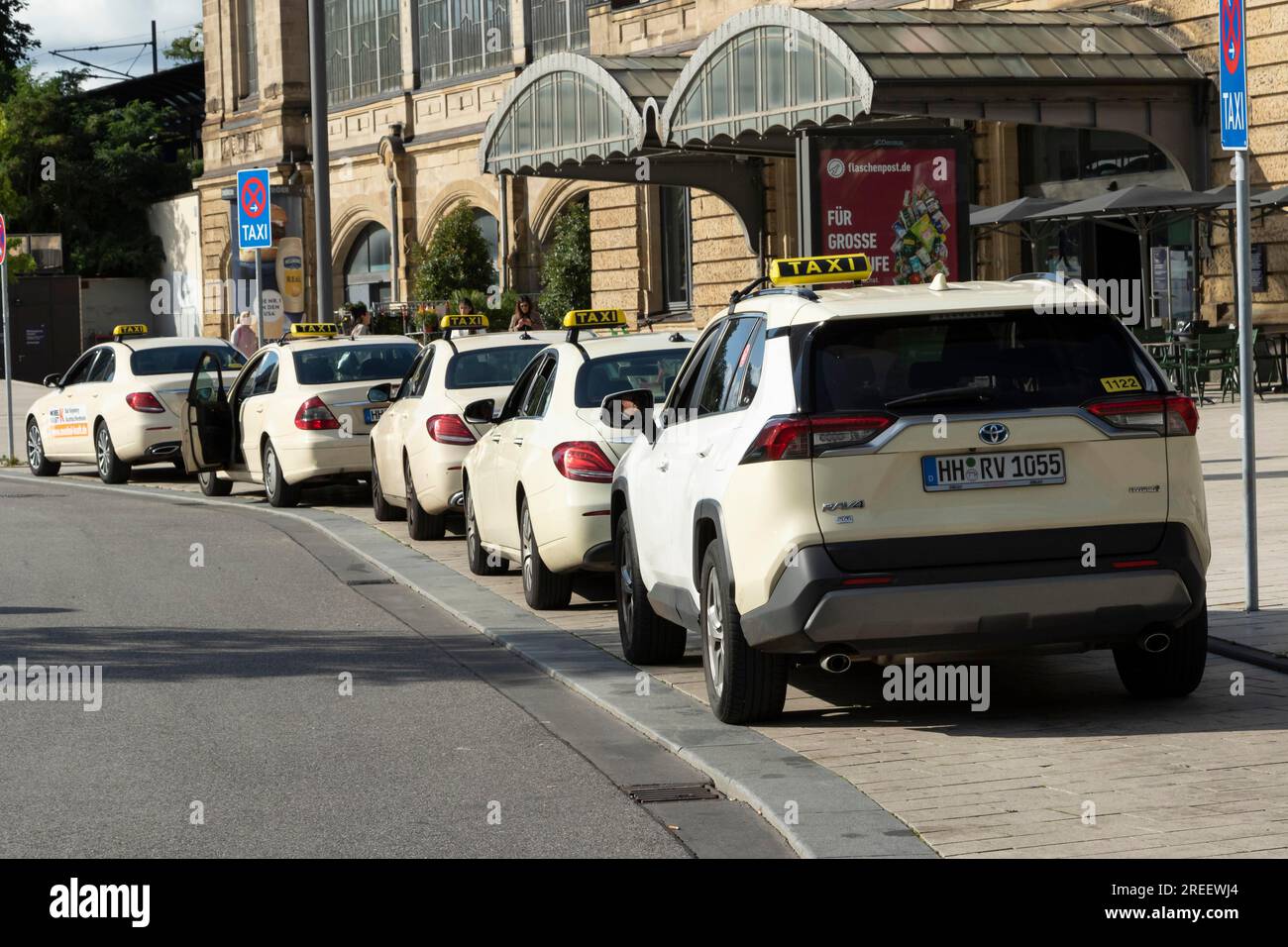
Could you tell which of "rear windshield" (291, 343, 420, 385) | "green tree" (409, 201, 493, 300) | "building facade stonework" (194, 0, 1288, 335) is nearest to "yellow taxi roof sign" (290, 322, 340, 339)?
"rear windshield" (291, 343, 420, 385)

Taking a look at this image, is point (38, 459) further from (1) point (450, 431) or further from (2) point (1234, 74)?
(2) point (1234, 74)

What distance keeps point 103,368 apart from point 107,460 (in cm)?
125

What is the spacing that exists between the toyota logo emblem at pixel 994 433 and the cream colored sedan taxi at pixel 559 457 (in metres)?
3.51

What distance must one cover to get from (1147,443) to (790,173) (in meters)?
26.8

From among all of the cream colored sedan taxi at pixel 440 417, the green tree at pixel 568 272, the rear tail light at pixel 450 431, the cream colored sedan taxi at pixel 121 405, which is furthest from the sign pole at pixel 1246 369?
the green tree at pixel 568 272

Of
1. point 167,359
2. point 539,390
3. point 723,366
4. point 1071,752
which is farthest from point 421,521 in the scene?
point 167,359

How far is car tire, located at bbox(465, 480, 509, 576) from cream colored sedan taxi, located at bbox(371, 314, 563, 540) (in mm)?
1304

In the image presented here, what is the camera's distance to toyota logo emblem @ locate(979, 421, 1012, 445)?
7480mm

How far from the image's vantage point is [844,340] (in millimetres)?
7629

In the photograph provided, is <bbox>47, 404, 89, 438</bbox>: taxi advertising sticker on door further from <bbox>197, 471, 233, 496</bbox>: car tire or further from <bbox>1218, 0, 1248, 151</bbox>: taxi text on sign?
<bbox>1218, 0, 1248, 151</bbox>: taxi text on sign

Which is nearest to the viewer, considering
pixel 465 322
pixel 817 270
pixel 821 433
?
pixel 821 433

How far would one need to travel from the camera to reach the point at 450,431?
1530 cm

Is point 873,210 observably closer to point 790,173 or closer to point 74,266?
point 790,173
